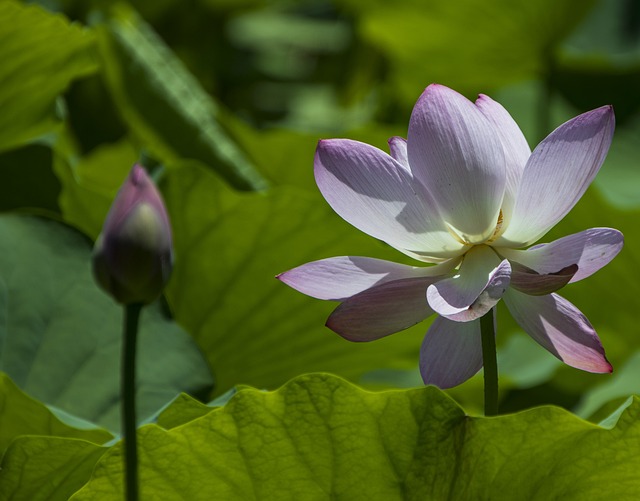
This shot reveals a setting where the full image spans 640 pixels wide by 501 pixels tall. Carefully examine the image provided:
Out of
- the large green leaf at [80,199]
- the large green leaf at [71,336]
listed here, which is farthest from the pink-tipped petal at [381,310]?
the large green leaf at [80,199]

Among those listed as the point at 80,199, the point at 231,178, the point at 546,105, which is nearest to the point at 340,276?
the point at 80,199

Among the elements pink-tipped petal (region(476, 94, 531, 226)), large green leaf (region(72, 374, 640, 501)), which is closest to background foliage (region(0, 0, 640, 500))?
large green leaf (region(72, 374, 640, 501))

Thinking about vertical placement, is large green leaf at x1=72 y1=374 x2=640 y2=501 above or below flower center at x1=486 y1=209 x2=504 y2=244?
below

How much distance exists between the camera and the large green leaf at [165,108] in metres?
1.06

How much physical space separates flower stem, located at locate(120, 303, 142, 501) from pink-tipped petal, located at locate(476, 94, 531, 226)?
0.68 ft

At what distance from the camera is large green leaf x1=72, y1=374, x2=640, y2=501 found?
52 cm

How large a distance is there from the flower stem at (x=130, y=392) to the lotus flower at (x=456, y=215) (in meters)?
0.12

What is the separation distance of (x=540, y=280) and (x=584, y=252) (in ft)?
0.09

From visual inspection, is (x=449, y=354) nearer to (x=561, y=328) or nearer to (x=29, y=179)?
(x=561, y=328)

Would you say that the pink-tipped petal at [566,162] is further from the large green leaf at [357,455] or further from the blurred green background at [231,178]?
the blurred green background at [231,178]

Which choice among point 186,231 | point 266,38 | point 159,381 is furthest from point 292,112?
point 159,381

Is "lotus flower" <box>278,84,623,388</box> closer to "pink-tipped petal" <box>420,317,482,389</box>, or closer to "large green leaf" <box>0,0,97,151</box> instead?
"pink-tipped petal" <box>420,317,482,389</box>

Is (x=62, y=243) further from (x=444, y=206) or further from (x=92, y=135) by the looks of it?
(x=92, y=135)

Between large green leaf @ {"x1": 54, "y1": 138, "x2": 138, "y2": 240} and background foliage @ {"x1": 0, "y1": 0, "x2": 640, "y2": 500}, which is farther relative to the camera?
large green leaf @ {"x1": 54, "y1": 138, "x2": 138, "y2": 240}
